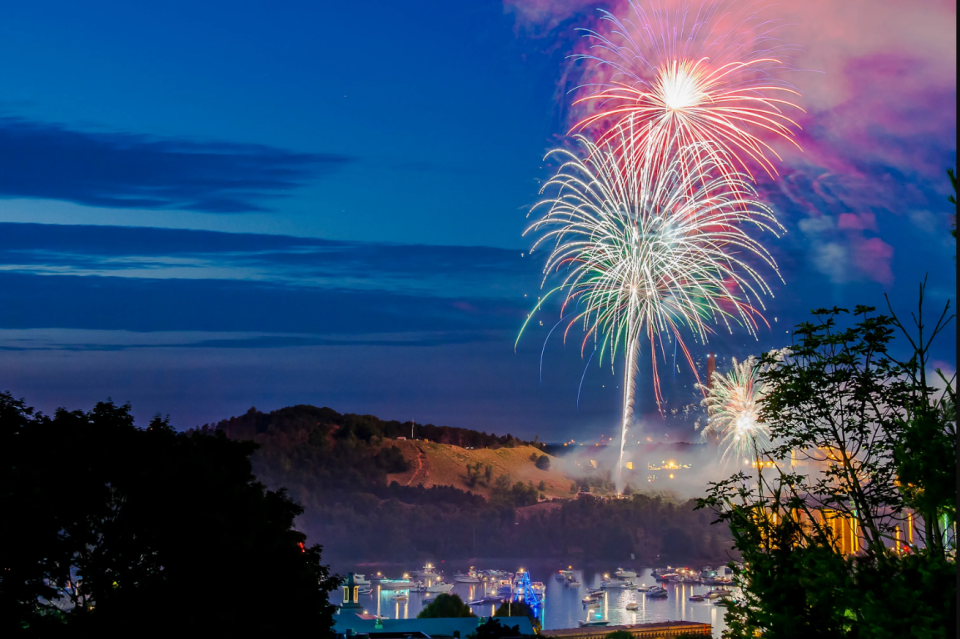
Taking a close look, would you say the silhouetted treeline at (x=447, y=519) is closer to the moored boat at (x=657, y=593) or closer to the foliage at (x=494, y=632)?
the moored boat at (x=657, y=593)

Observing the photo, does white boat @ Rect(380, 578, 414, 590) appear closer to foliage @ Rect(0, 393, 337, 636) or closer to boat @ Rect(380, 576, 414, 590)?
boat @ Rect(380, 576, 414, 590)

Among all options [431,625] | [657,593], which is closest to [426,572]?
[657,593]

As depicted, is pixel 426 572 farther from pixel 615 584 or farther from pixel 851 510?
pixel 851 510

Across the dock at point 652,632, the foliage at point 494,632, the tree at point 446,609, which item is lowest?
the dock at point 652,632

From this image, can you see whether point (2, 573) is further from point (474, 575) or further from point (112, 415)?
point (474, 575)

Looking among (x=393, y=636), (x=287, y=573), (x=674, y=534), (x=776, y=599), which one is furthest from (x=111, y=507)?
(x=674, y=534)

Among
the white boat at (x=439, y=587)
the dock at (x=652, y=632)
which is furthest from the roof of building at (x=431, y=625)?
the white boat at (x=439, y=587)
